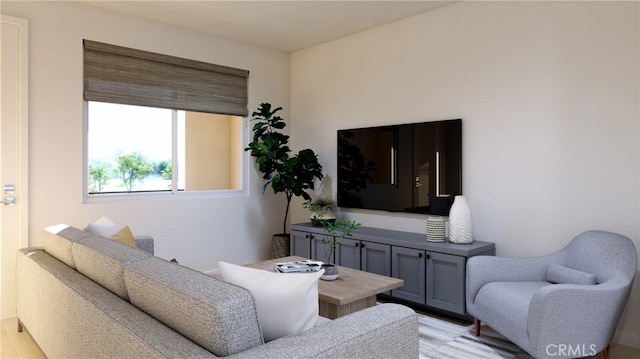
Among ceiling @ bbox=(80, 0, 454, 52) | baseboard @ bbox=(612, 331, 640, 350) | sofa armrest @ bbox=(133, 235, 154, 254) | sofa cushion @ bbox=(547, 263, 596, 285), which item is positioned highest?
ceiling @ bbox=(80, 0, 454, 52)

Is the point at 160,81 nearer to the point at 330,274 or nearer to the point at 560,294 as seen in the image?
the point at 330,274

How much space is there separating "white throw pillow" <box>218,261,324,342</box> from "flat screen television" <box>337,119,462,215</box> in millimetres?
2564

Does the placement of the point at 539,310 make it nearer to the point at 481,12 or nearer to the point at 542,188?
the point at 542,188

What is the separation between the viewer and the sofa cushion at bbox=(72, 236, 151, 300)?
5.74 feet

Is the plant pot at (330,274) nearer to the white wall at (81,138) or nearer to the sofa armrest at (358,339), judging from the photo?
the sofa armrest at (358,339)

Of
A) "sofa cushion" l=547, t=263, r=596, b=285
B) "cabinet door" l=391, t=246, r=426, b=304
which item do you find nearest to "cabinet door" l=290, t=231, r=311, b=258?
"cabinet door" l=391, t=246, r=426, b=304

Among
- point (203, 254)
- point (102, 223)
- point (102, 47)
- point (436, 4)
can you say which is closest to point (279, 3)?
point (436, 4)

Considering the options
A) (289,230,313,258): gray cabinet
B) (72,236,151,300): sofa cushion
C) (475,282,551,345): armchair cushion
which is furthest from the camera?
(289,230,313,258): gray cabinet

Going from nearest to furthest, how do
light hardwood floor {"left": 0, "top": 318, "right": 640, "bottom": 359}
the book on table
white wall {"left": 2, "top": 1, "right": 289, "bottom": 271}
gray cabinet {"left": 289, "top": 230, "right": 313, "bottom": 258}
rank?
light hardwood floor {"left": 0, "top": 318, "right": 640, "bottom": 359} < the book on table < white wall {"left": 2, "top": 1, "right": 289, "bottom": 271} < gray cabinet {"left": 289, "top": 230, "right": 313, "bottom": 258}

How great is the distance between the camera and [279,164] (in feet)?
15.7

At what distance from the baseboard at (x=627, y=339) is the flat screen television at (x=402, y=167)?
4.80ft

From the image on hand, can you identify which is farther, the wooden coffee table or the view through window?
the view through window

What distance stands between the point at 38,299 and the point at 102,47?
8.03 feet

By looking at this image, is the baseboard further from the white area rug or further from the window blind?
the window blind
